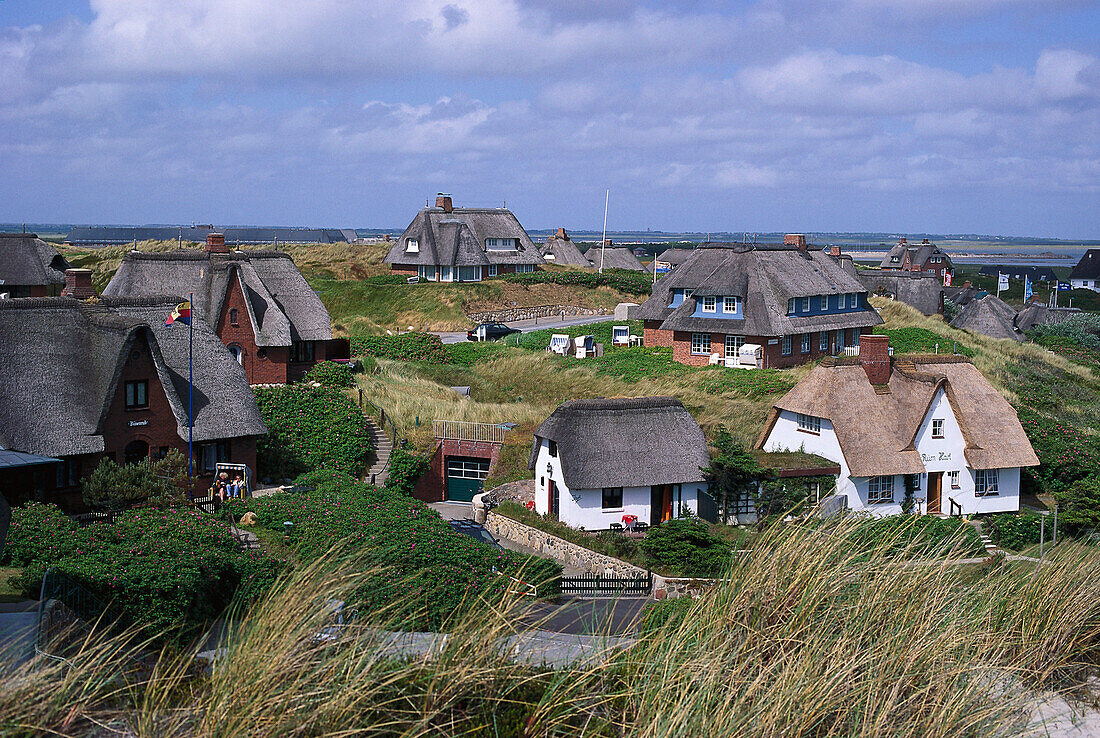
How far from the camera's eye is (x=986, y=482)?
32125 millimetres

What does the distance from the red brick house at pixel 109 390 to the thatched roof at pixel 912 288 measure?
5334 cm

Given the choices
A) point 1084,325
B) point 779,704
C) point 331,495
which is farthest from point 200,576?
point 1084,325

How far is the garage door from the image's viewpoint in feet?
115

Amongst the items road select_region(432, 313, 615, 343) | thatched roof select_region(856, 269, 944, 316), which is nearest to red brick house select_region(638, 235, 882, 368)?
road select_region(432, 313, 615, 343)

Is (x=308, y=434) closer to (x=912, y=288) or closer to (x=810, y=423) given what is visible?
(x=810, y=423)

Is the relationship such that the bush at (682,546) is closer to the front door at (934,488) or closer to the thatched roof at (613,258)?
the front door at (934,488)

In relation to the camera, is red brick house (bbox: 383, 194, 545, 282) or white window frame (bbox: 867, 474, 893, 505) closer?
white window frame (bbox: 867, 474, 893, 505)

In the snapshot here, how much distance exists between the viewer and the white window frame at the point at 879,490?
3094 cm

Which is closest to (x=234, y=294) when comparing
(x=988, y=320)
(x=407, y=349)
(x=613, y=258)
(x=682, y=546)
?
(x=407, y=349)

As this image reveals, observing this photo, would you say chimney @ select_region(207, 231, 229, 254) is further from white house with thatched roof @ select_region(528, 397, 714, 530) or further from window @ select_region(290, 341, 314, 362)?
white house with thatched roof @ select_region(528, 397, 714, 530)

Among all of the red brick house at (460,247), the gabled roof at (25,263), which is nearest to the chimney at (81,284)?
the gabled roof at (25,263)

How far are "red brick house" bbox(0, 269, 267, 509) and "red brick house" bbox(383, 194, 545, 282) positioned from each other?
42.3m

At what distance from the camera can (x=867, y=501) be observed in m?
30.9

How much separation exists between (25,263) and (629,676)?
6233cm
